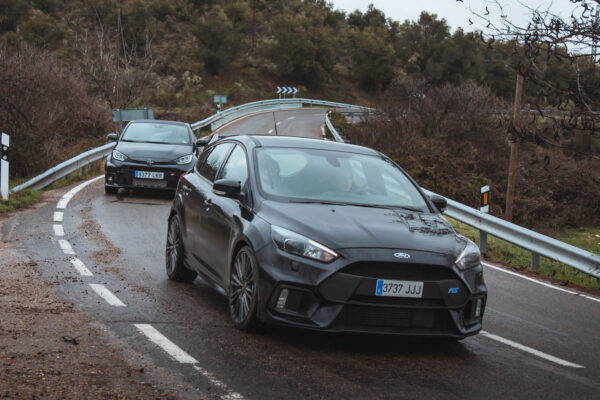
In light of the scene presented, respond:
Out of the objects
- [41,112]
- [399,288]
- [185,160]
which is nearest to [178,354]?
[399,288]

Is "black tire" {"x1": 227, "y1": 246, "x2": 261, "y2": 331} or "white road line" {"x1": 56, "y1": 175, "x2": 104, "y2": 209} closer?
"black tire" {"x1": 227, "y1": 246, "x2": 261, "y2": 331}

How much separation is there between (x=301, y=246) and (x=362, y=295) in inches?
22.2

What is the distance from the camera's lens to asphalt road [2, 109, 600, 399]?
4984 mm

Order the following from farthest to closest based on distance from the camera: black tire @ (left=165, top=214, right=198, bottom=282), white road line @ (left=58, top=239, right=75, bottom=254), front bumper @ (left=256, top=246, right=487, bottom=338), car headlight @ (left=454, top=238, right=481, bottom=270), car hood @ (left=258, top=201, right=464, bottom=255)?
white road line @ (left=58, top=239, right=75, bottom=254)
black tire @ (left=165, top=214, right=198, bottom=282)
car headlight @ (left=454, top=238, right=481, bottom=270)
car hood @ (left=258, top=201, right=464, bottom=255)
front bumper @ (left=256, top=246, right=487, bottom=338)

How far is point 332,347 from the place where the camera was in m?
5.93

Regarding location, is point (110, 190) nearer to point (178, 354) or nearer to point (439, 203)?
point (439, 203)

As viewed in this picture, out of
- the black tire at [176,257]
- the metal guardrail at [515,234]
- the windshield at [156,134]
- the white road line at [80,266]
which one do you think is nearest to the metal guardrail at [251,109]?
the windshield at [156,134]

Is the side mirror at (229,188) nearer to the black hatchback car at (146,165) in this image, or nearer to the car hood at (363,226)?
the car hood at (363,226)

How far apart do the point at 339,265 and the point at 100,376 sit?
1.77 m

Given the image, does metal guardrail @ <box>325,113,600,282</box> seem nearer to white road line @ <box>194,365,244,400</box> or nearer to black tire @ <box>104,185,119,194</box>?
white road line @ <box>194,365,244,400</box>

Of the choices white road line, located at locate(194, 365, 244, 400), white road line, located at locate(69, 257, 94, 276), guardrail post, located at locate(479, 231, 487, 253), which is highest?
white road line, located at locate(194, 365, 244, 400)

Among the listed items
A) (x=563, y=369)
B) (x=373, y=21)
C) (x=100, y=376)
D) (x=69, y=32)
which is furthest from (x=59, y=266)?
(x=373, y=21)

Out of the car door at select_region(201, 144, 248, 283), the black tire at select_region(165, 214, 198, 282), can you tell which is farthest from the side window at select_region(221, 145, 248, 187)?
the black tire at select_region(165, 214, 198, 282)

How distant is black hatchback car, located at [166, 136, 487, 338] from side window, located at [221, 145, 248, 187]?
19mm
